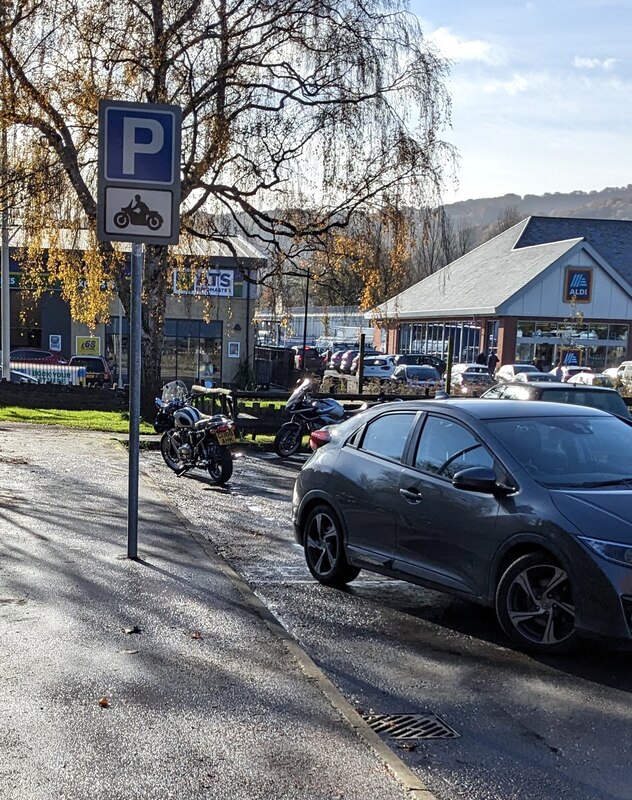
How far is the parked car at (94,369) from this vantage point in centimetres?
3634

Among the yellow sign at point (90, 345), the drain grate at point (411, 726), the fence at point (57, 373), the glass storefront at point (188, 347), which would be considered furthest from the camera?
the glass storefront at point (188, 347)

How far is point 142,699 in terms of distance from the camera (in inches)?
198

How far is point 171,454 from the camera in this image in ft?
49.2

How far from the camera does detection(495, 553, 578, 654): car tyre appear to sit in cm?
601

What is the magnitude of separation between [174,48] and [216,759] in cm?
1752

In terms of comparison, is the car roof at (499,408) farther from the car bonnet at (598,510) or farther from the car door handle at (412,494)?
the car bonnet at (598,510)

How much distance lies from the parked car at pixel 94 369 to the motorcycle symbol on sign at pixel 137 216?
94.3ft

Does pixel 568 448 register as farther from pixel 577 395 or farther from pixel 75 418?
pixel 75 418

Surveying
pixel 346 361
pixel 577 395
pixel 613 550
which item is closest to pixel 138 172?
pixel 613 550

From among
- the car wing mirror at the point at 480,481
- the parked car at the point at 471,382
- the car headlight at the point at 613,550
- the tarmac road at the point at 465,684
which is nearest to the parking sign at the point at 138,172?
the tarmac road at the point at 465,684

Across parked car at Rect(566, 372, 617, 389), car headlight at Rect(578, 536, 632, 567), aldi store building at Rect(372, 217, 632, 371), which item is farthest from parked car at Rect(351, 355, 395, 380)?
car headlight at Rect(578, 536, 632, 567)

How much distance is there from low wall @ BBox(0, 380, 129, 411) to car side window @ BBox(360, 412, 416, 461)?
1952cm

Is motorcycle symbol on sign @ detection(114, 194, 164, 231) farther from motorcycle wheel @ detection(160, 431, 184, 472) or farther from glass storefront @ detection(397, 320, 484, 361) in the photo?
glass storefront @ detection(397, 320, 484, 361)

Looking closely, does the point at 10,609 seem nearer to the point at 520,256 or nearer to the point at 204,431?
the point at 204,431
